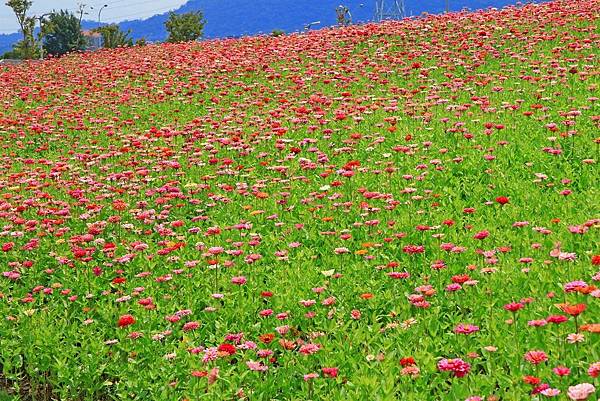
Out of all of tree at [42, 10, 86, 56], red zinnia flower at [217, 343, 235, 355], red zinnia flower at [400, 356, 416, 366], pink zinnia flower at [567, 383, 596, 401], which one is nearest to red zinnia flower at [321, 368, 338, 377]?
red zinnia flower at [400, 356, 416, 366]

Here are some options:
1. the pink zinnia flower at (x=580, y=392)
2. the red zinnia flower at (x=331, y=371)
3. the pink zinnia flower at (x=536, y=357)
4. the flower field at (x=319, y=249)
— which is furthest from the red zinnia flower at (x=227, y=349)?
the pink zinnia flower at (x=580, y=392)

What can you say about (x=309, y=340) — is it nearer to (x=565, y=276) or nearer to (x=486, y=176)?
(x=565, y=276)

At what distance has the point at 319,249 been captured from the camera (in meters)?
6.63

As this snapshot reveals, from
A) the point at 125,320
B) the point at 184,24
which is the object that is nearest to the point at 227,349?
the point at 125,320

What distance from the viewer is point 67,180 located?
9555mm

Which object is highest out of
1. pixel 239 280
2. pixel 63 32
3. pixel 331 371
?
pixel 63 32

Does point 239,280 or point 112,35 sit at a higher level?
point 112,35

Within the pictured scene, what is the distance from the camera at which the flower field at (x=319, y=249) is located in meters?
4.43

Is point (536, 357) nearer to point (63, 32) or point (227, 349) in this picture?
point (227, 349)

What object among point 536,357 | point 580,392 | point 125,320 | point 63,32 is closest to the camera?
point 580,392

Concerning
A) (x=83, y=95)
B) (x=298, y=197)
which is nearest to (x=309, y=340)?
(x=298, y=197)

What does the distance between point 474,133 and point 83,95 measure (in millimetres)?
10534

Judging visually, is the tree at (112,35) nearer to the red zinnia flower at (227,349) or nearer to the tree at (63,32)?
the tree at (63,32)

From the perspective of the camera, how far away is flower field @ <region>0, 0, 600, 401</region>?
4426 millimetres
